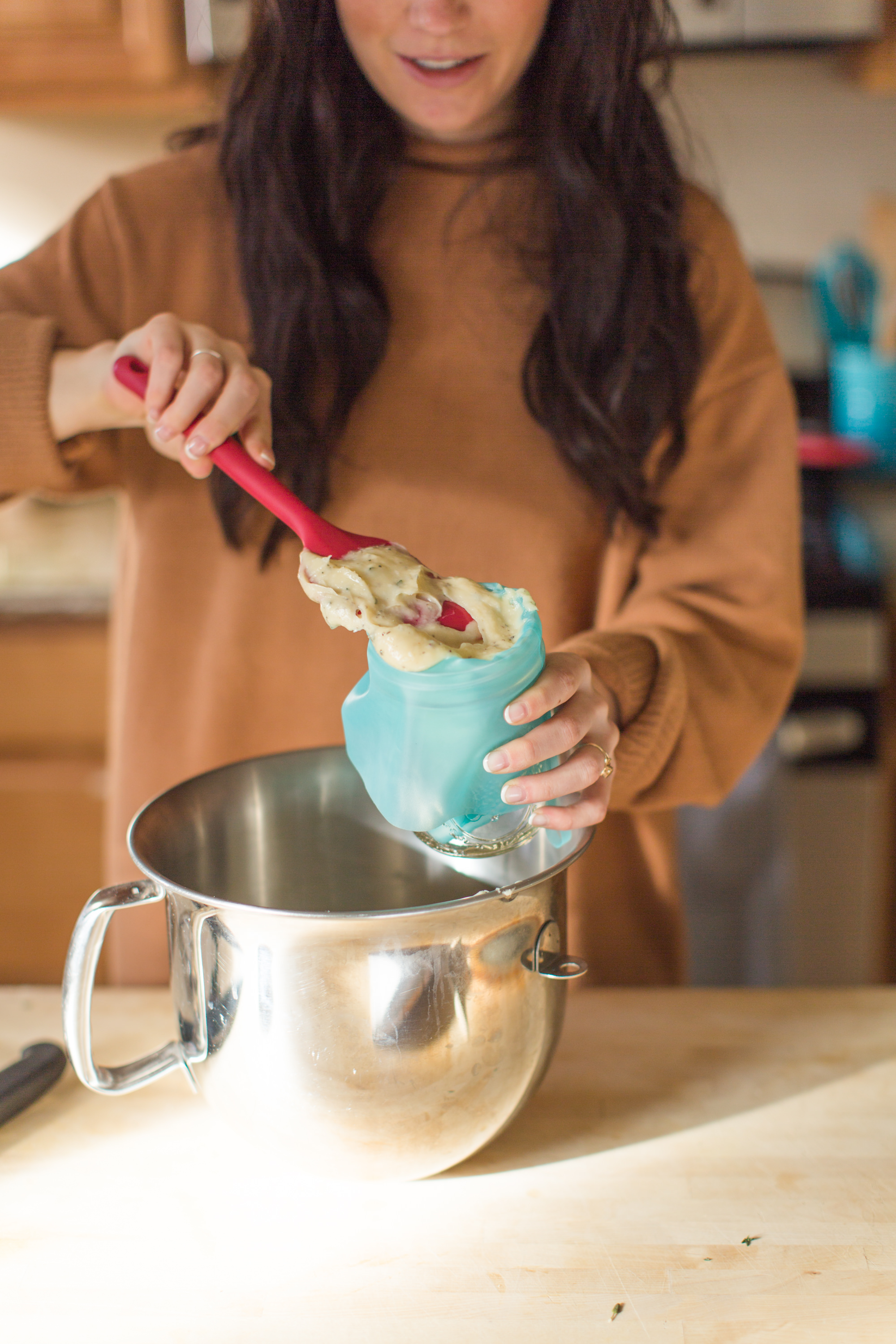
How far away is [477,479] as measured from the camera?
0.92 meters

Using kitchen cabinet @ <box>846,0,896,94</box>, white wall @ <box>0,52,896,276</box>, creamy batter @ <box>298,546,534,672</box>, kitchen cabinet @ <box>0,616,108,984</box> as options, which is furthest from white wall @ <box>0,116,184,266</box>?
creamy batter @ <box>298,546,534,672</box>

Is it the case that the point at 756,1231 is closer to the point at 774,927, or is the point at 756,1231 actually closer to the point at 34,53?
the point at 774,927

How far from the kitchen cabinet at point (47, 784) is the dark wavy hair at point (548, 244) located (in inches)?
35.5

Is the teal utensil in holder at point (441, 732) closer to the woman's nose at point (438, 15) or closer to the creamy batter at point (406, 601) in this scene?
the creamy batter at point (406, 601)

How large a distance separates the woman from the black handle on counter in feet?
0.92

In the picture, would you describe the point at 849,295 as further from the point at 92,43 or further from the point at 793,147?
the point at 92,43

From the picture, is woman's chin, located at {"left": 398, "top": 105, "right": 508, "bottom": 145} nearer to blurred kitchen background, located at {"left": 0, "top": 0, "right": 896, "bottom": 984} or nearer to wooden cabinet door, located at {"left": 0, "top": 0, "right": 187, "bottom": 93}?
blurred kitchen background, located at {"left": 0, "top": 0, "right": 896, "bottom": 984}

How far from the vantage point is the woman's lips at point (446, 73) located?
2.55 feet

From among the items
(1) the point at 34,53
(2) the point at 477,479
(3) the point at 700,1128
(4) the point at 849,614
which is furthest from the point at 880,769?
(1) the point at 34,53

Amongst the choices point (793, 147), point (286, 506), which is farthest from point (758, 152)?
point (286, 506)

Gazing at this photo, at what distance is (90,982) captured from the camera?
581mm

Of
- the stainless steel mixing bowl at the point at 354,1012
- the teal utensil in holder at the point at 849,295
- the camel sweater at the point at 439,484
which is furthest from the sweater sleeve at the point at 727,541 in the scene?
the teal utensil in holder at the point at 849,295

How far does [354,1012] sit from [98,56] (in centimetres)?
173

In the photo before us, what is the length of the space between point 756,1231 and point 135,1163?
1.11 feet
